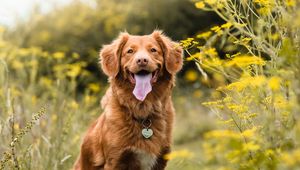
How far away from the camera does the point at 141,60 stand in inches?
199

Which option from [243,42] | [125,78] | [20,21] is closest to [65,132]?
[125,78]

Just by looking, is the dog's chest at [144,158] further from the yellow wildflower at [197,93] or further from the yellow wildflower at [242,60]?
the yellow wildflower at [197,93]

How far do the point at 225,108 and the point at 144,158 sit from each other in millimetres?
Result: 886

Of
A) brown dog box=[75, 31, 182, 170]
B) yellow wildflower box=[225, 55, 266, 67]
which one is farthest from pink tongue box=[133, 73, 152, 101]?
yellow wildflower box=[225, 55, 266, 67]

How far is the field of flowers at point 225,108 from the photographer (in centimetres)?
316

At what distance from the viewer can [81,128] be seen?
8422 millimetres

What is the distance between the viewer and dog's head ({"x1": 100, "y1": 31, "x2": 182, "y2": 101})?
17.1 ft

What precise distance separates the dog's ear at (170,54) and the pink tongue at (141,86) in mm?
257

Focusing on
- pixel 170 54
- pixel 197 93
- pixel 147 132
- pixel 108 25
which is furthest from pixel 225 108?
pixel 108 25

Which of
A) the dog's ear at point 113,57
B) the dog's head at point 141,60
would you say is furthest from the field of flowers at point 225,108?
the dog's ear at point 113,57

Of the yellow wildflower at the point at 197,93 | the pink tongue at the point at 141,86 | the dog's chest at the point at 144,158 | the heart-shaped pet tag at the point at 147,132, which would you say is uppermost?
the pink tongue at the point at 141,86

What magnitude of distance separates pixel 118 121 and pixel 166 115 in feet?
1.49

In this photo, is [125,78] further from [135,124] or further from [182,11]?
[182,11]

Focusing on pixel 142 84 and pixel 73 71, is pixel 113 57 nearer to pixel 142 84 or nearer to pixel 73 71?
pixel 142 84
